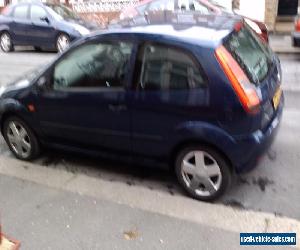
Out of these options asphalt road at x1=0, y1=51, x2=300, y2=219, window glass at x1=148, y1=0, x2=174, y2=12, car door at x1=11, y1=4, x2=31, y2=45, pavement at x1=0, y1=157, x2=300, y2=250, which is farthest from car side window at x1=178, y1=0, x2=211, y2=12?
pavement at x1=0, y1=157, x2=300, y2=250

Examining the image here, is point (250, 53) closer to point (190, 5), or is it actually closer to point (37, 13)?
point (190, 5)

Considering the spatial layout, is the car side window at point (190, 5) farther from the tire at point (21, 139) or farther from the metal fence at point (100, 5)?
the tire at point (21, 139)

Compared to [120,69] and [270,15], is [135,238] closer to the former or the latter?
[120,69]

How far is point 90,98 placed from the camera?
4480 mm

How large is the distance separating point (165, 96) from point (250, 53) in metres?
0.94

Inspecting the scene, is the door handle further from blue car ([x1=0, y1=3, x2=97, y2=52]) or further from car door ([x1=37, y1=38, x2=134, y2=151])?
blue car ([x1=0, y1=3, x2=97, y2=52])

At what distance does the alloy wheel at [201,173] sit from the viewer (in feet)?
13.3

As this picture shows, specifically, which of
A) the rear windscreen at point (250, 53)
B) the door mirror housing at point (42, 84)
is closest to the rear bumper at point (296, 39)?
the rear windscreen at point (250, 53)

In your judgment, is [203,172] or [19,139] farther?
[19,139]

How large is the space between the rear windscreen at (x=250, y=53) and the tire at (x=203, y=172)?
77 centimetres

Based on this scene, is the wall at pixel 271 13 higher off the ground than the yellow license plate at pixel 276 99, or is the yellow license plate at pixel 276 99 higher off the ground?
the yellow license plate at pixel 276 99

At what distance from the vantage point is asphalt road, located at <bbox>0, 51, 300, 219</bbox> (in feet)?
13.6

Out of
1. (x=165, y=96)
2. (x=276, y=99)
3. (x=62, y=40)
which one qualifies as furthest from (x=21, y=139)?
(x=62, y=40)

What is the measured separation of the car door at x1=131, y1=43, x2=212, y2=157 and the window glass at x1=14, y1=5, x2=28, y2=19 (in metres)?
10.3
